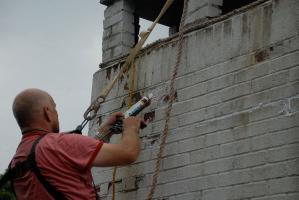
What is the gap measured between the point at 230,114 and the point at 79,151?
190 centimetres

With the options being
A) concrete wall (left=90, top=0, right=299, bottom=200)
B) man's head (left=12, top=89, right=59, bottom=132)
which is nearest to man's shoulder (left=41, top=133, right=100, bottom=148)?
man's head (left=12, top=89, right=59, bottom=132)

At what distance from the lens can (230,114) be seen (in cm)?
499

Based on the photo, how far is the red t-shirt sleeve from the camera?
3.36 metres

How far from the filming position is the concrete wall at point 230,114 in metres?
4.57

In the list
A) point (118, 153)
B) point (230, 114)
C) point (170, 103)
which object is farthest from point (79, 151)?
point (170, 103)

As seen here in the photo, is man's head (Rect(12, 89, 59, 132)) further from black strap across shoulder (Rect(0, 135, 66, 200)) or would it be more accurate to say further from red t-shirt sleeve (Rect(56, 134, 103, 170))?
red t-shirt sleeve (Rect(56, 134, 103, 170))

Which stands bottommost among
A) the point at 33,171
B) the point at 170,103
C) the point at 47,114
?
the point at 33,171

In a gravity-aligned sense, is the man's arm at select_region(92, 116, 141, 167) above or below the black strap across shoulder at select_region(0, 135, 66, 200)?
above

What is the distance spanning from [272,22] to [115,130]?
1.50 metres

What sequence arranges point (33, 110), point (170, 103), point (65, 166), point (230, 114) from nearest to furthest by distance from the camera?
point (65, 166), point (33, 110), point (230, 114), point (170, 103)

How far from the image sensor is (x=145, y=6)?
24.1 ft

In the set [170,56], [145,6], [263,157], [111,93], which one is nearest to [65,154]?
[263,157]

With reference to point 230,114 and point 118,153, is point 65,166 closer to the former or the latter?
point 118,153

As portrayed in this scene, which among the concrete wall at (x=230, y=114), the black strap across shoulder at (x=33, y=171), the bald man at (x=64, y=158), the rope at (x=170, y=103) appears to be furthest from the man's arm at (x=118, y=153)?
the rope at (x=170, y=103)
